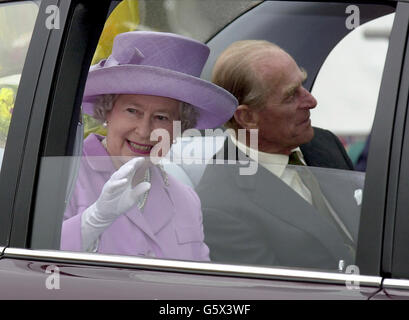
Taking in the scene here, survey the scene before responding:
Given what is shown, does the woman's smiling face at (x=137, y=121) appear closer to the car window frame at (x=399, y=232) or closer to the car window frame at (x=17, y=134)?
the car window frame at (x=17, y=134)

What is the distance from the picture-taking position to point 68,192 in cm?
259

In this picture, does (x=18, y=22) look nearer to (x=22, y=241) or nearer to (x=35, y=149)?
(x=35, y=149)

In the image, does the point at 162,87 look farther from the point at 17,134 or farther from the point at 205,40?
the point at 17,134

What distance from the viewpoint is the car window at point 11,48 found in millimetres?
2631

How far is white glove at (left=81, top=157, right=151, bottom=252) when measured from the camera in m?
2.56

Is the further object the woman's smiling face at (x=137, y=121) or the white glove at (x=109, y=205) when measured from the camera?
the woman's smiling face at (x=137, y=121)

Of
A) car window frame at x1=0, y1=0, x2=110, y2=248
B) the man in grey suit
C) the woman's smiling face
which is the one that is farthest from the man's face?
car window frame at x1=0, y1=0, x2=110, y2=248

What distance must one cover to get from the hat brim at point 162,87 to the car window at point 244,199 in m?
0.06

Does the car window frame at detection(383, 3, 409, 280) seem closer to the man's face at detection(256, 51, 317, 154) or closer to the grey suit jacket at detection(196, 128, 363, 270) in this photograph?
the grey suit jacket at detection(196, 128, 363, 270)

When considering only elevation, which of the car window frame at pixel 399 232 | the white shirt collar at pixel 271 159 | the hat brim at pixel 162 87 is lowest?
the car window frame at pixel 399 232

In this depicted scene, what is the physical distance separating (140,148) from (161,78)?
0.70ft

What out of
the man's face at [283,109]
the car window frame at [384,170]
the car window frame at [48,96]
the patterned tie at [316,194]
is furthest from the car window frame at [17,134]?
the car window frame at [384,170]

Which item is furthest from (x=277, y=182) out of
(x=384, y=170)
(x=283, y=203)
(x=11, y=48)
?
(x=11, y=48)

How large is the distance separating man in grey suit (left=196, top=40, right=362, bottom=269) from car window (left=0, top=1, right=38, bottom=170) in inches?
21.9
